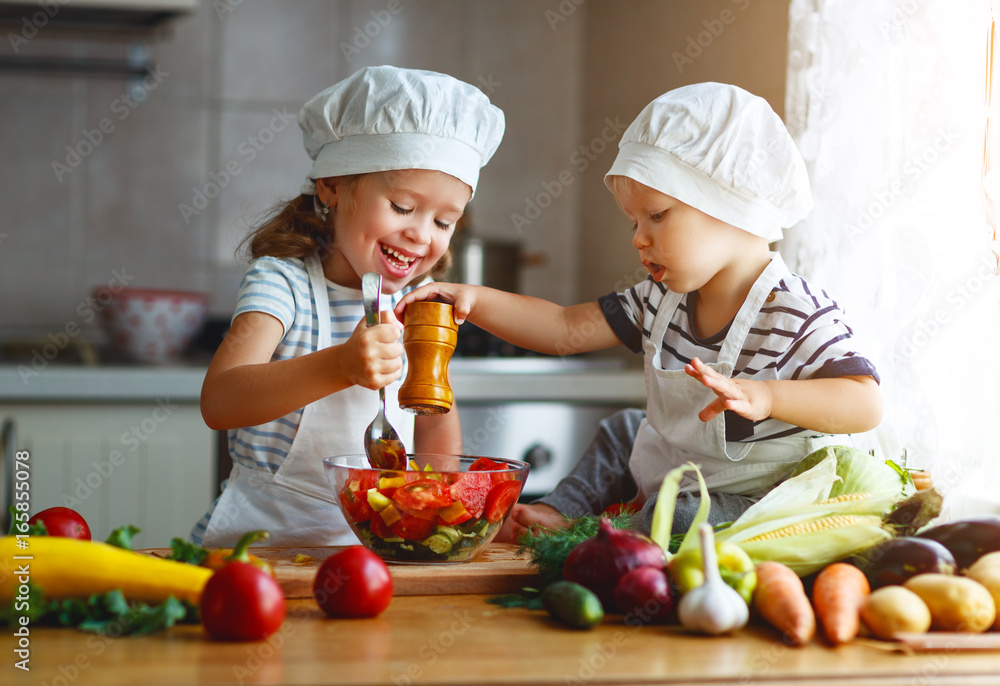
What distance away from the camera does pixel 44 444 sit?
1.90 meters

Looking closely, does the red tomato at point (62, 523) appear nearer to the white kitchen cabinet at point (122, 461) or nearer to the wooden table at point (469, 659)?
the wooden table at point (469, 659)

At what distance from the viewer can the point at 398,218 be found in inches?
44.9

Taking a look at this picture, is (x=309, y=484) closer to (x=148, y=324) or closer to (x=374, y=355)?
(x=374, y=355)

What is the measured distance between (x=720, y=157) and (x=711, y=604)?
52cm

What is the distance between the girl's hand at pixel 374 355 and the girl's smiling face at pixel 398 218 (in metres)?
0.23

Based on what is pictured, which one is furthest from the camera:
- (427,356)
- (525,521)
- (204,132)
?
(204,132)

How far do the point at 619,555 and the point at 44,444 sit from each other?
155 cm

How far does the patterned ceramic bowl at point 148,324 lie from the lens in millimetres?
2182

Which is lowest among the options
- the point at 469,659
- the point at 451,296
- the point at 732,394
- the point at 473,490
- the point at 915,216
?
the point at 469,659

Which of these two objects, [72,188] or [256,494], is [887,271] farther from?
[72,188]

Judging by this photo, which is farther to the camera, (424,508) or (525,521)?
(525,521)

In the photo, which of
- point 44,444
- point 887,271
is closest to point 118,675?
point 887,271

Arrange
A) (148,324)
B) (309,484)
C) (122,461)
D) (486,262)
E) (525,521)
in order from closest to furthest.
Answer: (525,521) → (309,484) → (122,461) → (148,324) → (486,262)

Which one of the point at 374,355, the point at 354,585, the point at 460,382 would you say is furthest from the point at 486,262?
the point at 354,585
